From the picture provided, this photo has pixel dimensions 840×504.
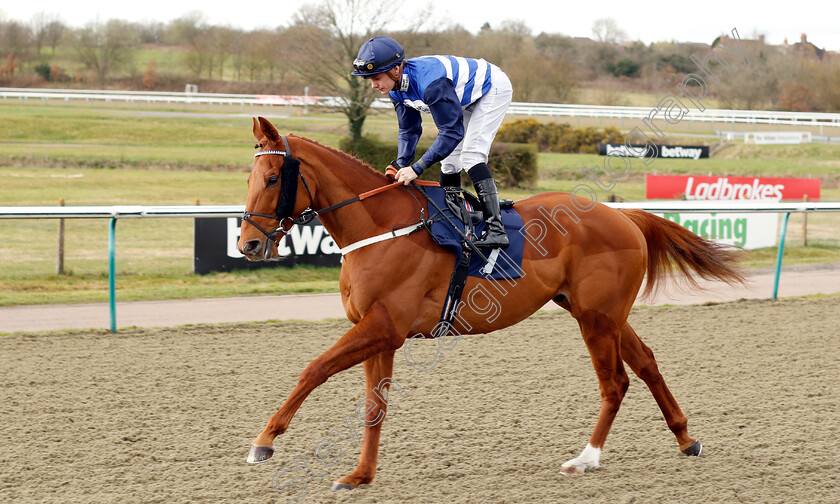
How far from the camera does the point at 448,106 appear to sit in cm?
354

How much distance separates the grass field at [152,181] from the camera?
9141 mm

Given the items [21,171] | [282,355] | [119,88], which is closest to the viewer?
[282,355]

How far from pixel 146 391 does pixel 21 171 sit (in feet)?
53.9

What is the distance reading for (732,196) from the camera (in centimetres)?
1734

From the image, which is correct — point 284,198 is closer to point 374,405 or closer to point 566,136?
point 374,405

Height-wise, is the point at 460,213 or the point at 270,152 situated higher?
the point at 270,152

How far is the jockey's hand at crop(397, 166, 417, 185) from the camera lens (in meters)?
3.61

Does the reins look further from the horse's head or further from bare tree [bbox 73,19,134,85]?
bare tree [bbox 73,19,134,85]

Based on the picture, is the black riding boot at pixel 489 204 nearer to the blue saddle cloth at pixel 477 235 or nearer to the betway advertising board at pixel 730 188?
the blue saddle cloth at pixel 477 235

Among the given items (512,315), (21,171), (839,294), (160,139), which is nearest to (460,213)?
(512,315)

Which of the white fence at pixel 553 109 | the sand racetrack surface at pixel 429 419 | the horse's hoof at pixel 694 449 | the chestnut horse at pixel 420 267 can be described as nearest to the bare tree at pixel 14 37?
the white fence at pixel 553 109

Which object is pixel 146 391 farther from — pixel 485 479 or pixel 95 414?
pixel 485 479

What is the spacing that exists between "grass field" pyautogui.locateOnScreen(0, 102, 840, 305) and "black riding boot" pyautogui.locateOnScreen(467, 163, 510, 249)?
522 cm

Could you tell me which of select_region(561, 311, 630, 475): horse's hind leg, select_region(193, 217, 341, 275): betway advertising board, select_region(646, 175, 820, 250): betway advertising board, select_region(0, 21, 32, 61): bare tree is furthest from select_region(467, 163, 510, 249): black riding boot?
select_region(0, 21, 32, 61): bare tree
